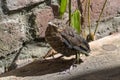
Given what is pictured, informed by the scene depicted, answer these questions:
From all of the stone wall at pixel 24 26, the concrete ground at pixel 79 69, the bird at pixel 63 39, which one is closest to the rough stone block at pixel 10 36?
the stone wall at pixel 24 26

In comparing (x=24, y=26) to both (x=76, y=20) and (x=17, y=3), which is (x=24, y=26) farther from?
(x=76, y=20)

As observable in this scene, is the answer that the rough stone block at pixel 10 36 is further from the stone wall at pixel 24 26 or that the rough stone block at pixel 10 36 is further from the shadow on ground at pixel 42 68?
the shadow on ground at pixel 42 68

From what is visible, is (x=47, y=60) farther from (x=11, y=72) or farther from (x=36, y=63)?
(x=11, y=72)

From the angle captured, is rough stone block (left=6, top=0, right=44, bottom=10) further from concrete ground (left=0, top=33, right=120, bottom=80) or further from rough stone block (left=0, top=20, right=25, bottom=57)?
concrete ground (left=0, top=33, right=120, bottom=80)

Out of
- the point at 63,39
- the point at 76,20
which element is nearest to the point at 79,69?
the point at 63,39

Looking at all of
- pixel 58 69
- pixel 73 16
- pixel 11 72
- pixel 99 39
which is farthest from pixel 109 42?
pixel 11 72
